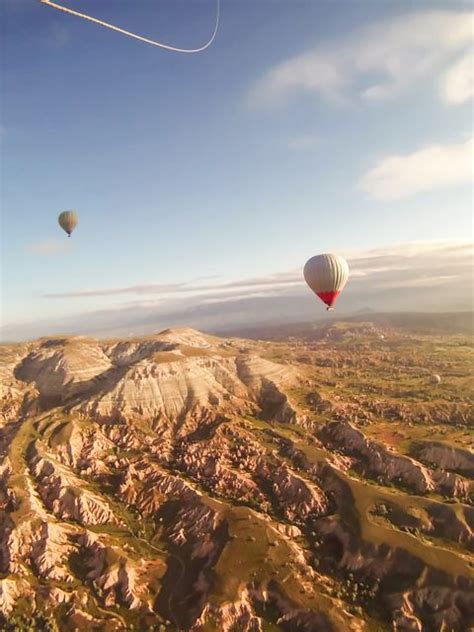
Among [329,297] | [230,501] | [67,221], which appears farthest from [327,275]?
[67,221]

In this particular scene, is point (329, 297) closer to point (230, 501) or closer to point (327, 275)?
point (327, 275)

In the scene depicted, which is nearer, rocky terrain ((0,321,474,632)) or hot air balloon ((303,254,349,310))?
rocky terrain ((0,321,474,632))

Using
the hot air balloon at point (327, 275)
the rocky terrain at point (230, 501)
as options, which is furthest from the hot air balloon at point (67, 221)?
the hot air balloon at point (327, 275)

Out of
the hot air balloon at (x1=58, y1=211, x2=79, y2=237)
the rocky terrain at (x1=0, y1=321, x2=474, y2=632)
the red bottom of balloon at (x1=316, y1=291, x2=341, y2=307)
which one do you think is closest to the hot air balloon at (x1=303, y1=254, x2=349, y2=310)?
the red bottom of balloon at (x1=316, y1=291, x2=341, y2=307)

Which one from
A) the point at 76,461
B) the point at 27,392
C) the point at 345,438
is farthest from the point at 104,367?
the point at 345,438

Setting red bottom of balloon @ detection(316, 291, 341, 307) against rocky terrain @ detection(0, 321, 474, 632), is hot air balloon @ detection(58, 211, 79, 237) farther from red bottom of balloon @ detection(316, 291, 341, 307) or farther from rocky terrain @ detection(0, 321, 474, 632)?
red bottom of balloon @ detection(316, 291, 341, 307)

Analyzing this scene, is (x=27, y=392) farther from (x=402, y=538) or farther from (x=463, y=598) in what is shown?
(x=463, y=598)

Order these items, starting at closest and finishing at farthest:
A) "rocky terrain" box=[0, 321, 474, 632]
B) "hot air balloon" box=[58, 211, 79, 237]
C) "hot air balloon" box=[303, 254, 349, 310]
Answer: "rocky terrain" box=[0, 321, 474, 632] → "hot air balloon" box=[303, 254, 349, 310] → "hot air balloon" box=[58, 211, 79, 237]
